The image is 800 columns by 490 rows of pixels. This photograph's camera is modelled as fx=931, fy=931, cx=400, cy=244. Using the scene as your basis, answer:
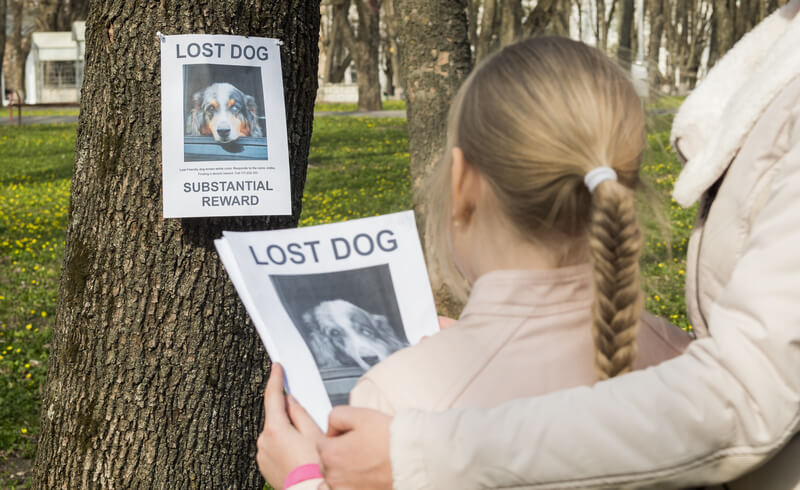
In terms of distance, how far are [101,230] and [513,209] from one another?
1.44m

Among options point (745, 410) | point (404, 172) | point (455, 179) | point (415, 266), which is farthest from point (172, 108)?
point (404, 172)

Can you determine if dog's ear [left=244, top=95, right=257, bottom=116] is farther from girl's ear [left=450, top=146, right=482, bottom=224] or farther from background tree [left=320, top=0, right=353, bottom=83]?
background tree [left=320, top=0, right=353, bottom=83]

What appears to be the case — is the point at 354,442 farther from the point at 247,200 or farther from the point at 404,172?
the point at 404,172

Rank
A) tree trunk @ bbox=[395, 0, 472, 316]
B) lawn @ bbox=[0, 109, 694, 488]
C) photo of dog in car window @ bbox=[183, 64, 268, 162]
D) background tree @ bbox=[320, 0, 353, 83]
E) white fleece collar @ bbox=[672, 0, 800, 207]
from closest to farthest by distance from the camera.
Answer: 1. white fleece collar @ bbox=[672, 0, 800, 207]
2. photo of dog in car window @ bbox=[183, 64, 268, 162]
3. lawn @ bbox=[0, 109, 694, 488]
4. tree trunk @ bbox=[395, 0, 472, 316]
5. background tree @ bbox=[320, 0, 353, 83]

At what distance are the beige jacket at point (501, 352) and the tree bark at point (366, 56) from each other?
2443 cm

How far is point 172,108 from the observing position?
2359 millimetres

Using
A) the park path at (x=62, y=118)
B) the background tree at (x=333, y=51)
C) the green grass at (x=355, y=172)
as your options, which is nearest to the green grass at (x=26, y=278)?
the green grass at (x=355, y=172)

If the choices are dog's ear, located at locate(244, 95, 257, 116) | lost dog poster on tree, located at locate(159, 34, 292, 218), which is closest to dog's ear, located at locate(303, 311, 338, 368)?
lost dog poster on tree, located at locate(159, 34, 292, 218)

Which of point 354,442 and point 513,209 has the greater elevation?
point 513,209

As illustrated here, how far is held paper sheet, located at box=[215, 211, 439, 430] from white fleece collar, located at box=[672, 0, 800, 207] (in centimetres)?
49

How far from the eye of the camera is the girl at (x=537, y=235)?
4.30 ft

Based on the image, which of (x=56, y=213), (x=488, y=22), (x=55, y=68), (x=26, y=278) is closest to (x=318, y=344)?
(x=26, y=278)

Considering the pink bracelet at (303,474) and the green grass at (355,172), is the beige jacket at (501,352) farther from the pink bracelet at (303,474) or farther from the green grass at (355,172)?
the green grass at (355,172)

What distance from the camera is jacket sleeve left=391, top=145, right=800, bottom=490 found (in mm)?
1157
